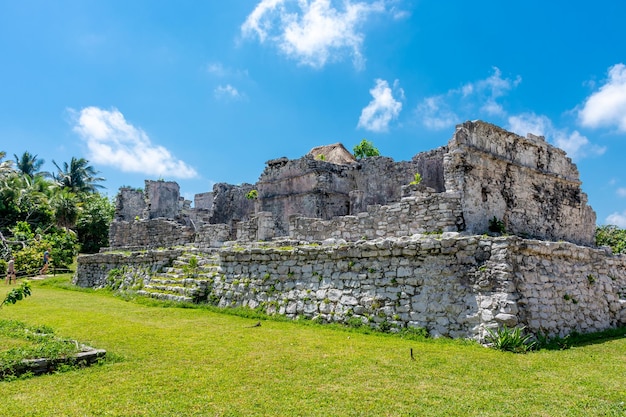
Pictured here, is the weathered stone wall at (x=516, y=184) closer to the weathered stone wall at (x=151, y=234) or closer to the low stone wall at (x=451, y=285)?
the low stone wall at (x=451, y=285)

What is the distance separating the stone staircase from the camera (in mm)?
12250

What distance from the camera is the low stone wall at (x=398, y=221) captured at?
10.2 m

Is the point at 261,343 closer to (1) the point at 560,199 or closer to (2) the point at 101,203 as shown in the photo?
(1) the point at 560,199

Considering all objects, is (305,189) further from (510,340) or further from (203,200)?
(203,200)

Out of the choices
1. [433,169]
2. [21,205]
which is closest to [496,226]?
[433,169]

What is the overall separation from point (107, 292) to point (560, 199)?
14776mm

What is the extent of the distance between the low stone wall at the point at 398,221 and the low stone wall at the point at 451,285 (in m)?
1.21

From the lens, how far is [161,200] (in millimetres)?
27203

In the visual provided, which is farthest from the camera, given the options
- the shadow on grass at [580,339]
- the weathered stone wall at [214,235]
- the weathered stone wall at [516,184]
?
the weathered stone wall at [214,235]

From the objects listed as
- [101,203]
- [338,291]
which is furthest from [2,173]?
[338,291]

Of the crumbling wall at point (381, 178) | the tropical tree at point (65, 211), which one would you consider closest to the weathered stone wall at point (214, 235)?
the crumbling wall at point (381, 178)

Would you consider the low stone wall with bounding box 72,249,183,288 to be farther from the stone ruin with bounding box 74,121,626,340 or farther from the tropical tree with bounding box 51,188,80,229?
the tropical tree with bounding box 51,188,80,229

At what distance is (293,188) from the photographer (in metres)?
20.0

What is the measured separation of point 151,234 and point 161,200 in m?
6.05
